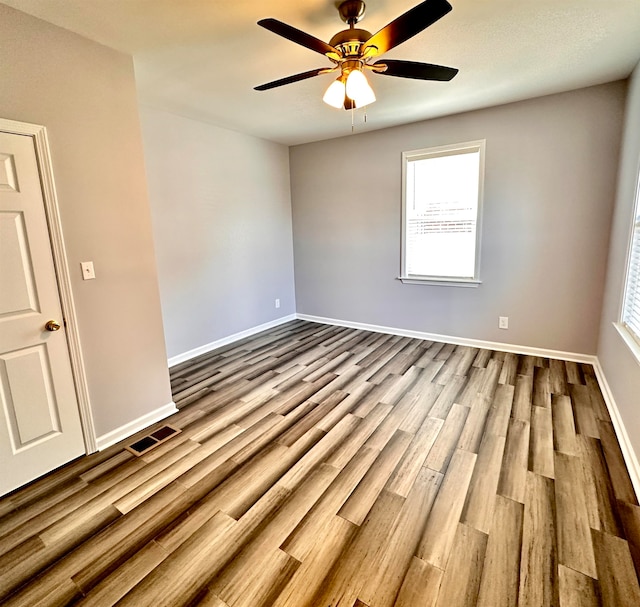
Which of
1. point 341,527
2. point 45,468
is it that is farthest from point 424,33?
point 45,468

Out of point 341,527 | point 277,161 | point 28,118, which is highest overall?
point 277,161

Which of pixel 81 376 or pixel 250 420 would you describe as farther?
pixel 250 420

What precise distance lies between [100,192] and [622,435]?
383cm

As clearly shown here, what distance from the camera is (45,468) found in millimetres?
2166

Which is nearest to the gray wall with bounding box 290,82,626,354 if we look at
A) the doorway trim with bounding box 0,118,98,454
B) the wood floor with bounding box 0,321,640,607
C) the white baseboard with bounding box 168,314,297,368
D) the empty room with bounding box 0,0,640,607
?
the empty room with bounding box 0,0,640,607

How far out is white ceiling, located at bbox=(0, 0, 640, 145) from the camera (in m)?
1.93

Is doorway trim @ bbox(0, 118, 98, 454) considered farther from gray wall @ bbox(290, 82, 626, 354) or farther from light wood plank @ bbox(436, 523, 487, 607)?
gray wall @ bbox(290, 82, 626, 354)

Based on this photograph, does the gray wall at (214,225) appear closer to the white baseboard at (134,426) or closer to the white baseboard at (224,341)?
the white baseboard at (224,341)

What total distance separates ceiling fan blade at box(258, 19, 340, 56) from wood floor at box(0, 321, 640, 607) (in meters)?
2.37

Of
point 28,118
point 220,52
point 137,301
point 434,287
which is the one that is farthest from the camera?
point 434,287

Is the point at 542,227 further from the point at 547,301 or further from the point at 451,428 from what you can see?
the point at 451,428

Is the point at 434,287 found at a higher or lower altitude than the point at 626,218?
lower

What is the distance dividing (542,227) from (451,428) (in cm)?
240

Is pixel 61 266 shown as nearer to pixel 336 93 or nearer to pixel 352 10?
pixel 336 93
